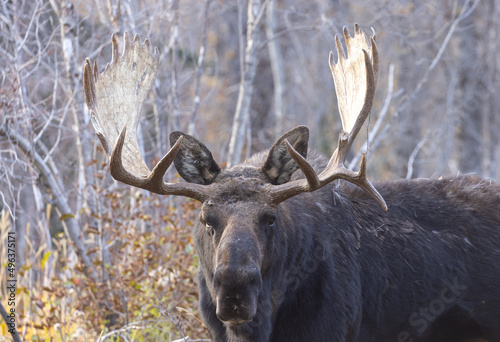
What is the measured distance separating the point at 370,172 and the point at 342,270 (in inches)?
403

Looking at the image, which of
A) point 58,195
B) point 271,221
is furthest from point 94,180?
point 271,221

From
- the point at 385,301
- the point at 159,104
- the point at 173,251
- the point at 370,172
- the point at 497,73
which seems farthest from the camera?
the point at 497,73

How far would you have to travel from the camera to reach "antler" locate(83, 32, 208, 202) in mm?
4488

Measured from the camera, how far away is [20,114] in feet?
19.8

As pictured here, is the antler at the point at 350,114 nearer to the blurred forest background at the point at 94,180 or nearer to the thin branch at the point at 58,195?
the blurred forest background at the point at 94,180

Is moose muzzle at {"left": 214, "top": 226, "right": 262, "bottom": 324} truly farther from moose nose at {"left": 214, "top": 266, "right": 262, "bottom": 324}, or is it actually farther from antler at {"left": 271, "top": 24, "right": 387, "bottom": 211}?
antler at {"left": 271, "top": 24, "right": 387, "bottom": 211}

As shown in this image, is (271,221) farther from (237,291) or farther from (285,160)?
(237,291)

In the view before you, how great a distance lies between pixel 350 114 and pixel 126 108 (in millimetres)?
1662

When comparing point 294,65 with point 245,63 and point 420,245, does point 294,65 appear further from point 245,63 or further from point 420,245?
point 420,245

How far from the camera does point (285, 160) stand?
4.72 metres


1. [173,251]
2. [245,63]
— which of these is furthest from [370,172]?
[173,251]

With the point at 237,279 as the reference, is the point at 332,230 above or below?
above

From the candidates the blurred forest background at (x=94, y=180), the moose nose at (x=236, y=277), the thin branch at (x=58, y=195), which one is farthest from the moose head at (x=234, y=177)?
the thin branch at (x=58, y=195)

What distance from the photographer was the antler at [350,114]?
4.41 meters
